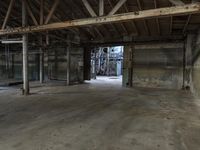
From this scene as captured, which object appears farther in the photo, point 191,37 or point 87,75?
point 87,75

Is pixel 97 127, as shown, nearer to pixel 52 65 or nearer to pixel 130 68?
pixel 130 68

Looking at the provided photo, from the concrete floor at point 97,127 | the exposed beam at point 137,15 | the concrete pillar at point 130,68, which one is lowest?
the concrete floor at point 97,127

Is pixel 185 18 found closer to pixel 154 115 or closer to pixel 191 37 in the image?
pixel 191 37

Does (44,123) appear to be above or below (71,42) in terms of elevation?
below

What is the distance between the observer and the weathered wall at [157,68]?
8461 millimetres

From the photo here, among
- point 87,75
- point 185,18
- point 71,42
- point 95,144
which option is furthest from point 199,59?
point 87,75

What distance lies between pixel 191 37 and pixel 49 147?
7.19 m

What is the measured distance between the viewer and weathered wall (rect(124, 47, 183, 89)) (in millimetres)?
8461

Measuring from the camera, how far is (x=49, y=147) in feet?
7.65

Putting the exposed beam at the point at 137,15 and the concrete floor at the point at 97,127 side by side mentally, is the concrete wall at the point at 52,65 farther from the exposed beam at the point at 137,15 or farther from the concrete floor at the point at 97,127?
the concrete floor at the point at 97,127

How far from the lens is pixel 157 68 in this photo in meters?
8.78

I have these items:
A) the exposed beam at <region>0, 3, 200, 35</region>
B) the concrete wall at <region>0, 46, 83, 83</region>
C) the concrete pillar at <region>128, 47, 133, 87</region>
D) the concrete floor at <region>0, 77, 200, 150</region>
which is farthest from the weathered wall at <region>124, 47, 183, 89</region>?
the exposed beam at <region>0, 3, 200, 35</region>

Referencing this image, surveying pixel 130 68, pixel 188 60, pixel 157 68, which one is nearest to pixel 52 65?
pixel 130 68

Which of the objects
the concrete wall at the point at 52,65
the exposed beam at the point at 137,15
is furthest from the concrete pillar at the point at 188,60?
the concrete wall at the point at 52,65
